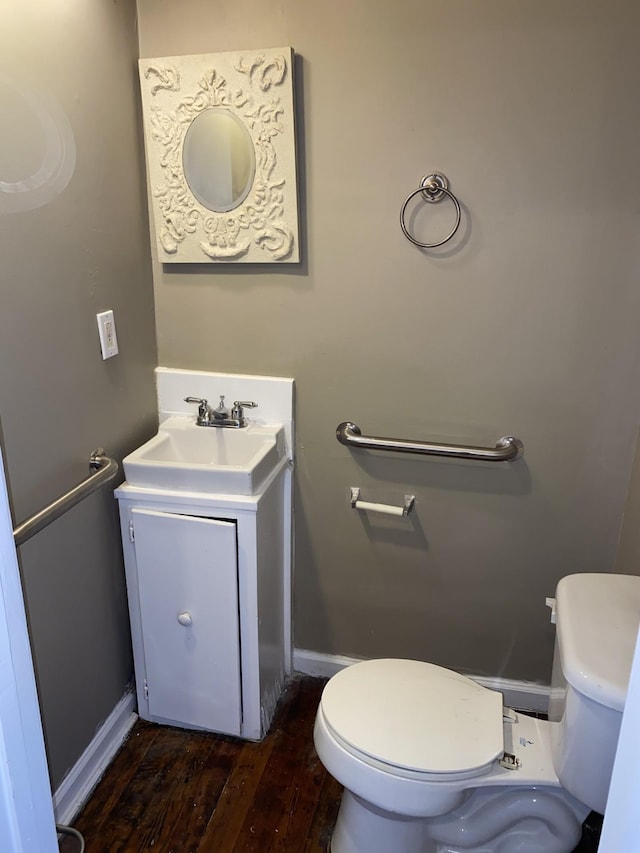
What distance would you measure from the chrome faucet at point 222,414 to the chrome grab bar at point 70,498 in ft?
1.09

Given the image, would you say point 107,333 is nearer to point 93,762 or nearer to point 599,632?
point 93,762

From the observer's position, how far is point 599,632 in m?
1.25

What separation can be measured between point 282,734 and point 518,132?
1.83 metres

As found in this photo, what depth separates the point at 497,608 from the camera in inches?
77.0

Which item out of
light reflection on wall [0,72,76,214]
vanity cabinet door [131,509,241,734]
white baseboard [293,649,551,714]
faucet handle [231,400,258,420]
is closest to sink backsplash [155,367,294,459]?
faucet handle [231,400,258,420]

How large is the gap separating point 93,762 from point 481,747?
1.09m

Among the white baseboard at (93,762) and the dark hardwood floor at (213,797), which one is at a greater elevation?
the white baseboard at (93,762)

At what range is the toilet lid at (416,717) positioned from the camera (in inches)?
51.9

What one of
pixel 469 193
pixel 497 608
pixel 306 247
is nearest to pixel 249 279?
pixel 306 247

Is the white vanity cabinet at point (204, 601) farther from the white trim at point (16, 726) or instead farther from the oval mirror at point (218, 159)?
the white trim at point (16, 726)

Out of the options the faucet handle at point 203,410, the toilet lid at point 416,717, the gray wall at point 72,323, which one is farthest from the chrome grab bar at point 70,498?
the toilet lid at point 416,717

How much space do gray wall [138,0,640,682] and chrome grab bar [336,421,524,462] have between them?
0.12 feet

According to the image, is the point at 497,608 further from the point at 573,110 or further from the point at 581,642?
the point at 573,110

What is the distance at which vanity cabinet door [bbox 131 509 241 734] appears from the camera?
1.71 metres
